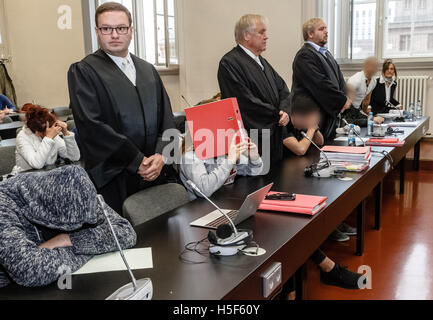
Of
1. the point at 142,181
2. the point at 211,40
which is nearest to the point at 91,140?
the point at 142,181

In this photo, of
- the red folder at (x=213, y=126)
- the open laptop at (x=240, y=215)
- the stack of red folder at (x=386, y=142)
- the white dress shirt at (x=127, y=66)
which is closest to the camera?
the open laptop at (x=240, y=215)

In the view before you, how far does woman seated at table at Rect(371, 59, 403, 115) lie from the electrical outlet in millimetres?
Result: 4341

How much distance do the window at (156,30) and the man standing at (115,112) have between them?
4.83 metres

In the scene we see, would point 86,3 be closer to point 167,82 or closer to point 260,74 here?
point 167,82

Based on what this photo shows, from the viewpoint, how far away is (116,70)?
2.22 m

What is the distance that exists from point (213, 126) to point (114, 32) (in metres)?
0.67

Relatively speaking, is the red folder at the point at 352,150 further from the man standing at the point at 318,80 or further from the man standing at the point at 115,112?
the man standing at the point at 115,112

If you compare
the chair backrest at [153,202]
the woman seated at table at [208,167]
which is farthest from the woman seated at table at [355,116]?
the chair backrest at [153,202]

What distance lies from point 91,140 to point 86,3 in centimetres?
430

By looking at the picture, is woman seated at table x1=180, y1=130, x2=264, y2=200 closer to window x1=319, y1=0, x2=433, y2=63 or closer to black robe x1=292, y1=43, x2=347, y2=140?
black robe x1=292, y1=43, x2=347, y2=140

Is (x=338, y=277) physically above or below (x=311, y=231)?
below

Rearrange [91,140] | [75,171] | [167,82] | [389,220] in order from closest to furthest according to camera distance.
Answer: [75,171], [91,140], [389,220], [167,82]

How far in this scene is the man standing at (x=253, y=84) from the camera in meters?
3.01

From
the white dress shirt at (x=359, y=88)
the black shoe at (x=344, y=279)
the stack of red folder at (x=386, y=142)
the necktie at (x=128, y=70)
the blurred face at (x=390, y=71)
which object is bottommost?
the black shoe at (x=344, y=279)
